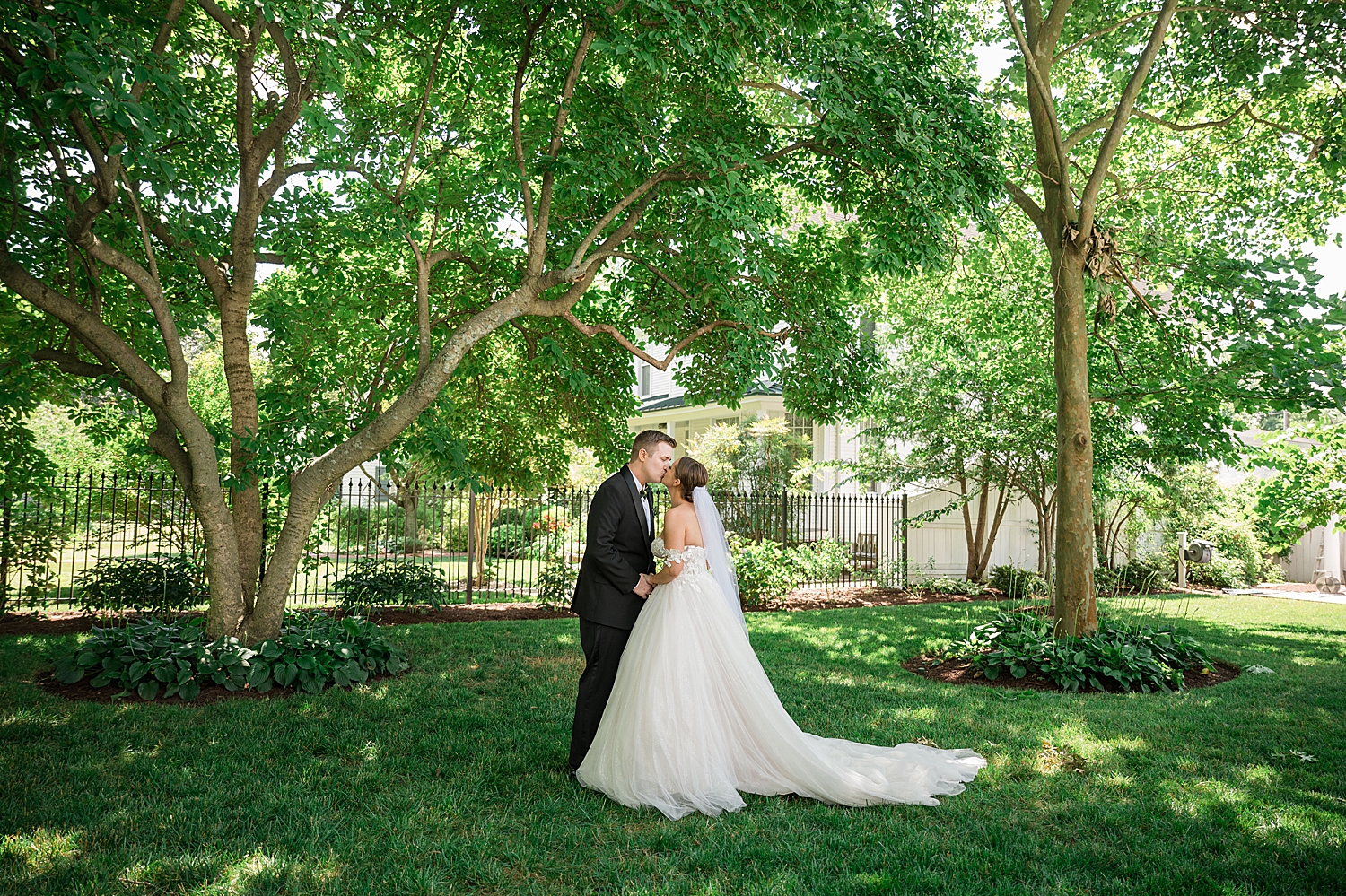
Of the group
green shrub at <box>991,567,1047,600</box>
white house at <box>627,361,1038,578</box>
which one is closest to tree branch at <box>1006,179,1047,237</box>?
white house at <box>627,361,1038,578</box>

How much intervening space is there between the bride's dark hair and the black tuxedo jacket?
0.32 m

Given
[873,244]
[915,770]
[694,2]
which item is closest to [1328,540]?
[873,244]

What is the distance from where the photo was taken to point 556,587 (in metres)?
14.3

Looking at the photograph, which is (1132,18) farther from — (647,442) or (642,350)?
(647,442)

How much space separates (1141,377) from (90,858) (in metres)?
11.2

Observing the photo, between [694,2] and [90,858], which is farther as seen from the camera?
[694,2]

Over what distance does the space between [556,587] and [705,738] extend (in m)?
9.63

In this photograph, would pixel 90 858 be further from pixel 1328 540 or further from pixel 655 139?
pixel 1328 540

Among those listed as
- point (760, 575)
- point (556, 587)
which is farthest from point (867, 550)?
point (556, 587)

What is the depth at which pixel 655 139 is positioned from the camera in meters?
7.86

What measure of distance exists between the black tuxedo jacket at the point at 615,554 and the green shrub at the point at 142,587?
28.0 feet

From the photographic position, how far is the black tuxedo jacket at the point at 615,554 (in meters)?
5.50

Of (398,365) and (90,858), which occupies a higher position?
(398,365)

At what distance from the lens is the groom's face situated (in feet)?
18.1
